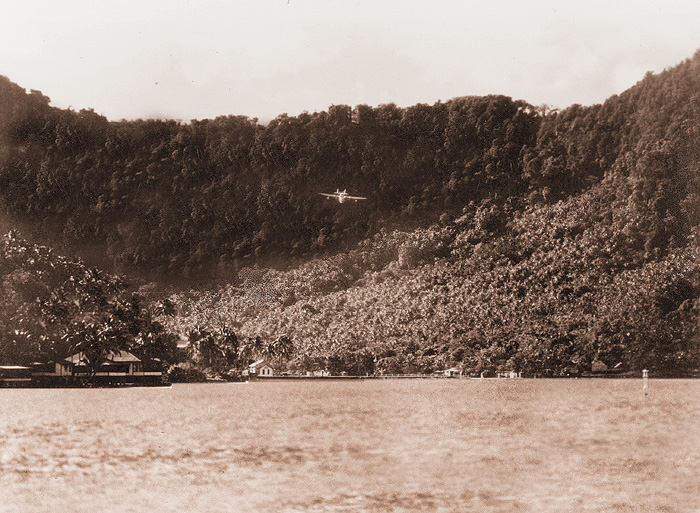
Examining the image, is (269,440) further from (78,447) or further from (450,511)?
(450,511)

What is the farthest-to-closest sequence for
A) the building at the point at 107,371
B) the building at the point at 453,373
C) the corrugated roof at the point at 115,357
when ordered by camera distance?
the building at the point at 453,373 → the corrugated roof at the point at 115,357 → the building at the point at 107,371

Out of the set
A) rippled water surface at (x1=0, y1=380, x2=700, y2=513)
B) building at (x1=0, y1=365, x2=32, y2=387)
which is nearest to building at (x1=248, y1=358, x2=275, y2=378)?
building at (x1=0, y1=365, x2=32, y2=387)

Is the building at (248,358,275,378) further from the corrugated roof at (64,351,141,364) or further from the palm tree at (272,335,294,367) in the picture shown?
the corrugated roof at (64,351,141,364)

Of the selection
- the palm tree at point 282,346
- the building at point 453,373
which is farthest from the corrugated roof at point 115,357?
the building at point 453,373

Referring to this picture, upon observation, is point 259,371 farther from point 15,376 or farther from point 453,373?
point 15,376

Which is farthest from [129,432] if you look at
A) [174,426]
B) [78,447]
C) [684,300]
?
[684,300]

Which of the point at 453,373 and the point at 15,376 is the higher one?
the point at 15,376

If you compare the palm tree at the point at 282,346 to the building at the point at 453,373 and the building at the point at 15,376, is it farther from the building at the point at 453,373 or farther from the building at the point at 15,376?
the building at the point at 15,376

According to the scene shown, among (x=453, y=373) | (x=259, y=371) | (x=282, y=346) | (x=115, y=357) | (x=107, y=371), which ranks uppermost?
(x=282, y=346)

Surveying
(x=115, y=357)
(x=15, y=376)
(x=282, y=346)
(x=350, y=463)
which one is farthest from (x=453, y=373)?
(x=350, y=463)
